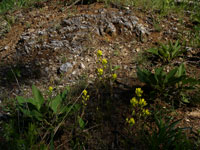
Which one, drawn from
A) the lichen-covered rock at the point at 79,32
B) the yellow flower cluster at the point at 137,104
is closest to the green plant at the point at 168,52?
the lichen-covered rock at the point at 79,32

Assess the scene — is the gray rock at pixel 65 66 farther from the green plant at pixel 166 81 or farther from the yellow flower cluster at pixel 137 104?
the yellow flower cluster at pixel 137 104

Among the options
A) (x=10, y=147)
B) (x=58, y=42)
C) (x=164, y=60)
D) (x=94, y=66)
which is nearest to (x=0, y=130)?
(x=10, y=147)

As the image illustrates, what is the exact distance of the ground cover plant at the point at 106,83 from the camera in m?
2.03

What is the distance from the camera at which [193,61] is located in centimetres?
307

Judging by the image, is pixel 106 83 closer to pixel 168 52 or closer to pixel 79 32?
pixel 168 52

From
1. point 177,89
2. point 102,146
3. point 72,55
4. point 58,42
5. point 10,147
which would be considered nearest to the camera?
point 10,147

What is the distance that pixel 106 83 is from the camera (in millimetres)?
2699

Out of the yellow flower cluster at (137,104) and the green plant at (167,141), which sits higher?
the yellow flower cluster at (137,104)

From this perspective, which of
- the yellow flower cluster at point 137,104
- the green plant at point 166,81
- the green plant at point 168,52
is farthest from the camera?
the green plant at point 168,52

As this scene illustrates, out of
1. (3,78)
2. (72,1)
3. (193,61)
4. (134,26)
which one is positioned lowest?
(3,78)

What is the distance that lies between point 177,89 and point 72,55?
67.6 inches

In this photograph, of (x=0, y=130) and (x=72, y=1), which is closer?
(x=0, y=130)

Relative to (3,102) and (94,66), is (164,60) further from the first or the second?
(3,102)

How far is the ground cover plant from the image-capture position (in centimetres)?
203
